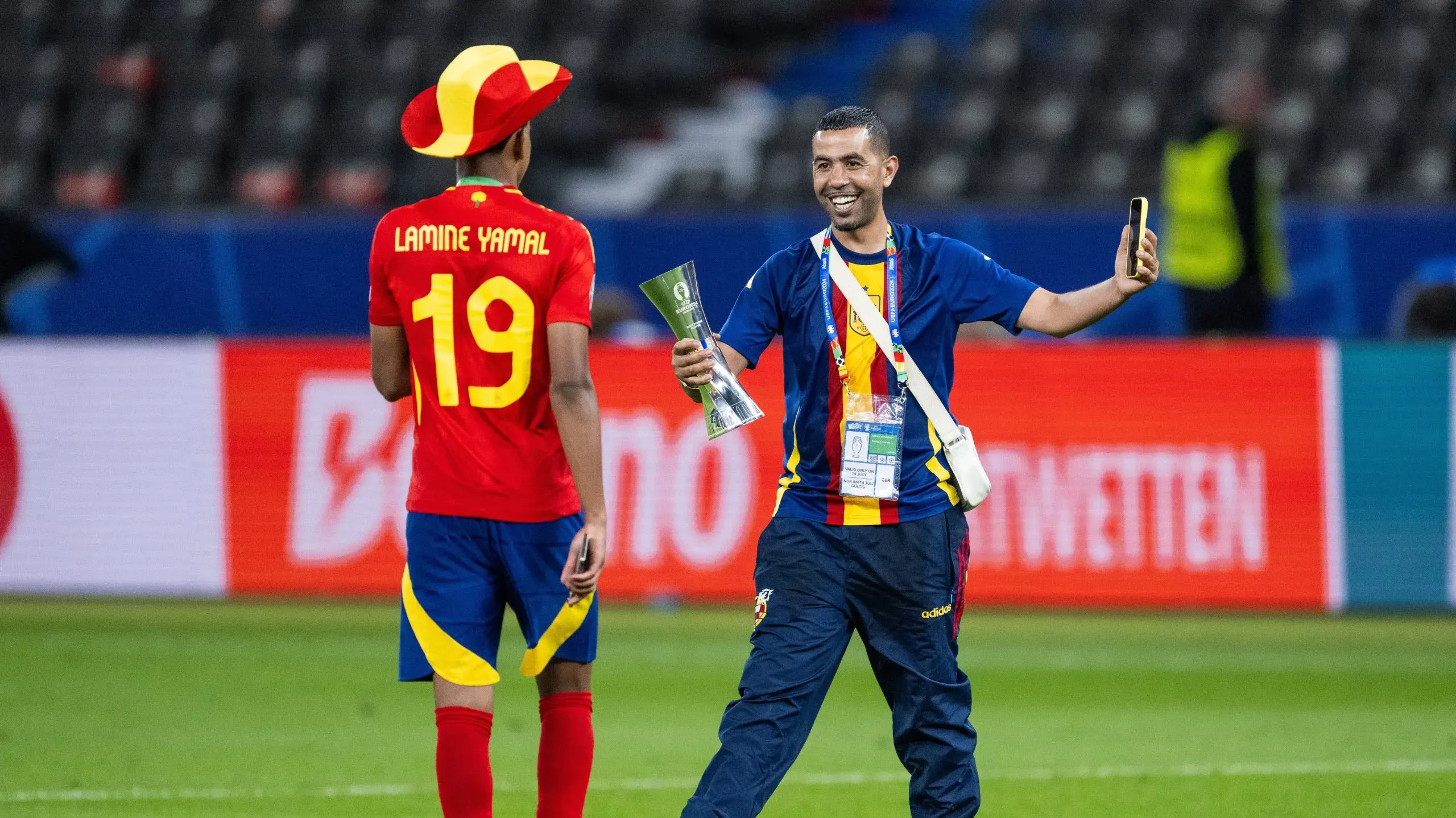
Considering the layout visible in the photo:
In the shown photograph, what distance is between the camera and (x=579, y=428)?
506cm

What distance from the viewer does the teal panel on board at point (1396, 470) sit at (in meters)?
10.9

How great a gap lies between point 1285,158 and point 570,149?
683cm

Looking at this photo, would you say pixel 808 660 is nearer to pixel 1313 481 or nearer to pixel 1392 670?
pixel 1392 670

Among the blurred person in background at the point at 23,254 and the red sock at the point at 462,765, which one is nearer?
the red sock at the point at 462,765

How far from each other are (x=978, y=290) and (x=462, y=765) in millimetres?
1883

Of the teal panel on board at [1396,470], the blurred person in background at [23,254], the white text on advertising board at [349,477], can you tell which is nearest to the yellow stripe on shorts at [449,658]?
the white text on advertising board at [349,477]

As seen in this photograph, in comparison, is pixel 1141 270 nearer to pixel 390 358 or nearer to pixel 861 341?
pixel 861 341

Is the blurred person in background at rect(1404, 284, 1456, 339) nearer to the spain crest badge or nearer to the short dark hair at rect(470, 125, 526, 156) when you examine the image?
the spain crest badge

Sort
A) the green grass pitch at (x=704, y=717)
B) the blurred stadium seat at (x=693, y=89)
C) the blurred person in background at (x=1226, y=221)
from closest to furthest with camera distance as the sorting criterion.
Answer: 1. the green grass pitch at (x=704, y=717)
2. the blurred person in background at (x=1226, y=221)
3. the blurred stadium seat at (x=693, y=89)

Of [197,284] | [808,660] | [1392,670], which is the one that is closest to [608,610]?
[1392,670]

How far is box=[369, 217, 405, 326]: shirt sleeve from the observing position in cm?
517

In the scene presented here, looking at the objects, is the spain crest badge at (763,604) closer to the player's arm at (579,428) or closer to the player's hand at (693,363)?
the player's arm at (579,428)

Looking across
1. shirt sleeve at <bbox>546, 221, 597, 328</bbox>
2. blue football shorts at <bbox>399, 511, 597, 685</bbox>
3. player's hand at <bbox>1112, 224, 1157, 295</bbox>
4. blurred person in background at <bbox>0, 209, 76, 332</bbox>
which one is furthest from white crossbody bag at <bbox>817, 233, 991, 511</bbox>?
blurred person in background at <bbox>0, 209, 76, 332</bbox>

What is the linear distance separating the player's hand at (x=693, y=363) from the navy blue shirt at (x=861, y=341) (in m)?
0.23
